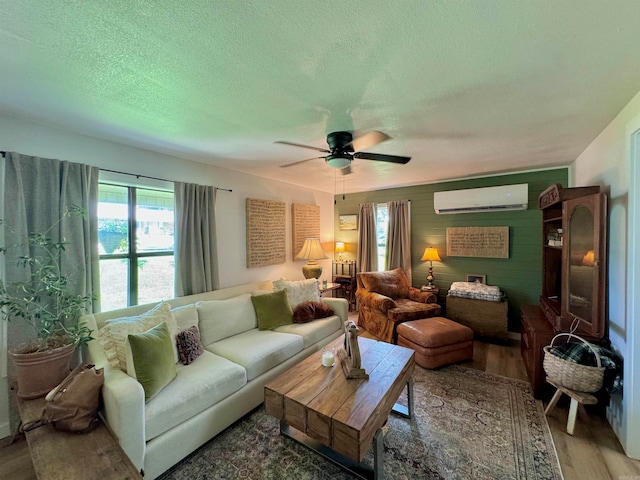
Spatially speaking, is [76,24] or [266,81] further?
[266,81]

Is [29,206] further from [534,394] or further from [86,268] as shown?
[534,394]

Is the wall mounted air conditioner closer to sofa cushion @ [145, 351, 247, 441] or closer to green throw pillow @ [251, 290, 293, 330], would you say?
green throw pillow @ [251, 290, 293, 330]

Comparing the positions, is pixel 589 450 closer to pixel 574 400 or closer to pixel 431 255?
pixel 574 400

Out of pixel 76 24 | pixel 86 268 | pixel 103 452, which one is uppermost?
pixel 76 24

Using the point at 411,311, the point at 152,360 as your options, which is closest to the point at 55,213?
the point at 152,360

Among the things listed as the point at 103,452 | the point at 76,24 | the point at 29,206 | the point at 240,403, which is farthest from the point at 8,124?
the point at 240,403

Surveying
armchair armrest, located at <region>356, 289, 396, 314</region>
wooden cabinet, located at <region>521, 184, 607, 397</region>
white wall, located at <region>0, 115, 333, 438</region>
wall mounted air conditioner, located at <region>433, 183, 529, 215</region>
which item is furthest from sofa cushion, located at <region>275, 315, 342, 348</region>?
wall mounted air conditioner, located at <region>433, 183, 529, 215</region>

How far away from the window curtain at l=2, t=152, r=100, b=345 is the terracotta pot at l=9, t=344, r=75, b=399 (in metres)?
0.43

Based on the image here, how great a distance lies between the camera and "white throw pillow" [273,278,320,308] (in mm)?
3355

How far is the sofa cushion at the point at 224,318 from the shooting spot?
2.60m

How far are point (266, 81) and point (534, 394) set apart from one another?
135 inches

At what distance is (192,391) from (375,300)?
2.59 meters

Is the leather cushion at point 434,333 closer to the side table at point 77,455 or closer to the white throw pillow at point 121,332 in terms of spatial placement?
the white throw pillow at point 121,332

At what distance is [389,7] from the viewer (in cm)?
104
